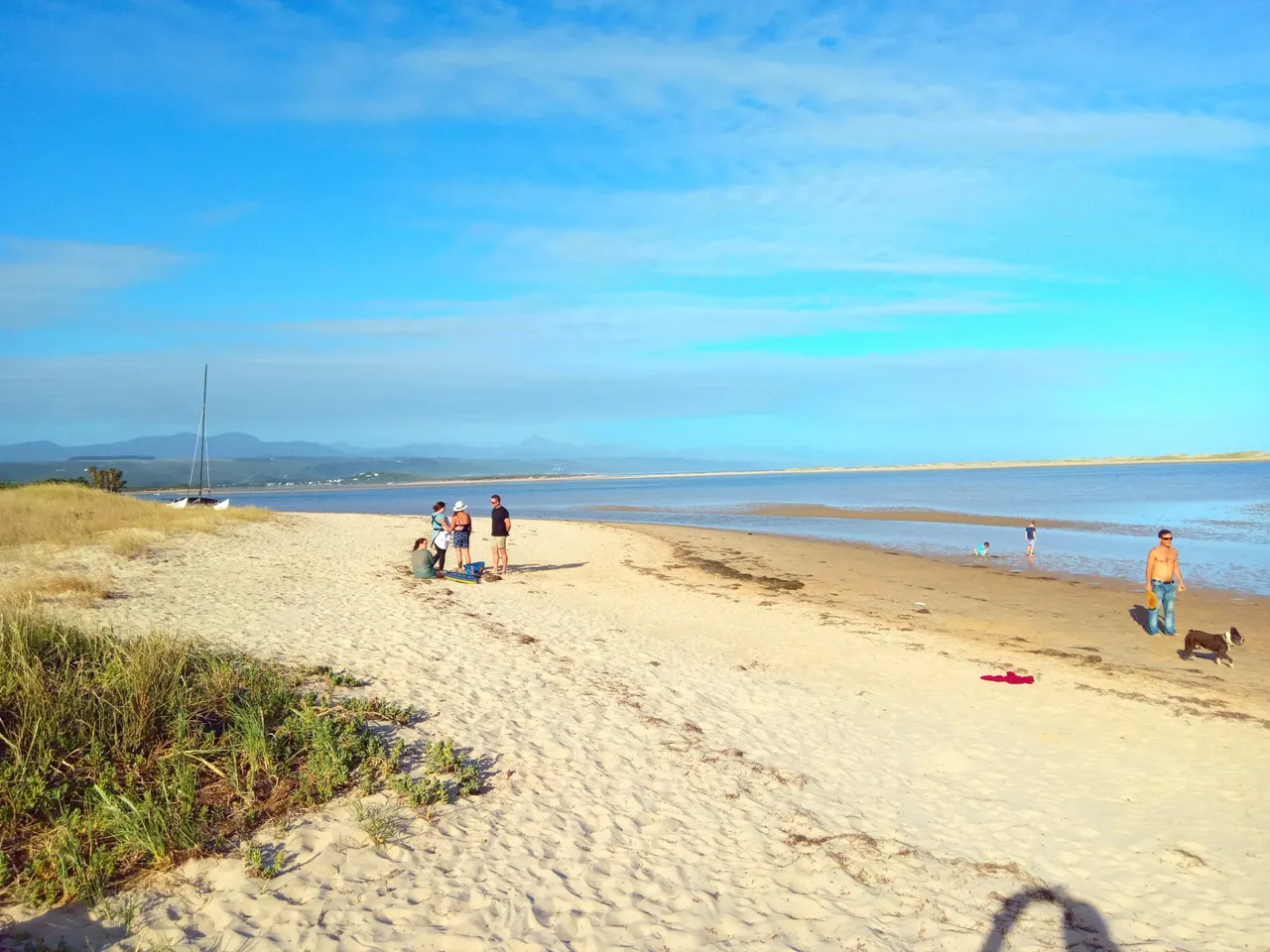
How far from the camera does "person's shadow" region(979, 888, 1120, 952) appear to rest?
16.0 ft

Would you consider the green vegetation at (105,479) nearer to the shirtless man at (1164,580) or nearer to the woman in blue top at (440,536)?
the woman in blue top at (440,536)

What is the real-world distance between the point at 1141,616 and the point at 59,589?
1840 centimetres

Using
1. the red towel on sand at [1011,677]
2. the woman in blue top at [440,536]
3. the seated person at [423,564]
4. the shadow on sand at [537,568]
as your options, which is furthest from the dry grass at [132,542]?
the red towel on sand at [1011,677]

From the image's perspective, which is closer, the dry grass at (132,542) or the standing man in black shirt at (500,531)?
the dry grass at (132,542)

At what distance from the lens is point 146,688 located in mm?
6074

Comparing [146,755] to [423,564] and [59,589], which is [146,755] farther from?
[423,564]

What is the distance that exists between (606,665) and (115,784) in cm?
611

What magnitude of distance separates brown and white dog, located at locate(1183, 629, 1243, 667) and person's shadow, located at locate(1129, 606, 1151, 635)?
1.65 m

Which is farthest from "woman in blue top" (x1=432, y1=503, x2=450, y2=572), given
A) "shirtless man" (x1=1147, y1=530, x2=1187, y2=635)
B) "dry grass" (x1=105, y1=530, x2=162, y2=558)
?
"shirtless man" (x1=1147, y1=530, x2=1187, y2=635)

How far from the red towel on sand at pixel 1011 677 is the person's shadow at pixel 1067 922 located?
5289 mm

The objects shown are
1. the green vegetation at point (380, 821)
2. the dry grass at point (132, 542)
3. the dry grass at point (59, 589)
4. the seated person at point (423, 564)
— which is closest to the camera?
the green vegetation at point (380, 821)

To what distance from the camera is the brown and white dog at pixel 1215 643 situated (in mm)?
11227

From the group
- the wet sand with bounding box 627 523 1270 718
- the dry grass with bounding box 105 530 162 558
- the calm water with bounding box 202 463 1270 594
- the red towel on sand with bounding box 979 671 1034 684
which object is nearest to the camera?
the red towel on sand with bounding box 979 671 1034 684

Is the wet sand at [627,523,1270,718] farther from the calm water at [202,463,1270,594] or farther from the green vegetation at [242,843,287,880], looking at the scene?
the green vegetation at [242,843,287,880]
